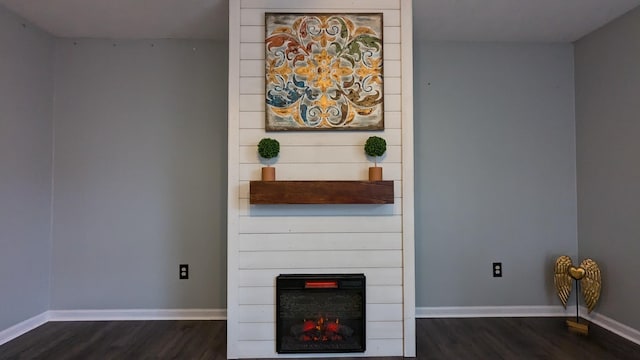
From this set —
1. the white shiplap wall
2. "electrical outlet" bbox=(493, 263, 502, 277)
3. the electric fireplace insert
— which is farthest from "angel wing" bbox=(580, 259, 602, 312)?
the electric fireplace insert

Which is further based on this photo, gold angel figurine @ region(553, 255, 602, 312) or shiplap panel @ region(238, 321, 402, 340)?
gold angel figurine @ region(553, 255, 602, 312)

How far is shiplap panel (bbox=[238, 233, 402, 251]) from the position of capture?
2488mm

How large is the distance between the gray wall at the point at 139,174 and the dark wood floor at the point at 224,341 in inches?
11.5

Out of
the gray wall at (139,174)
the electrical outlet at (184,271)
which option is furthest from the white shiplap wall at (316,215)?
the electrical outlet at (184,271)

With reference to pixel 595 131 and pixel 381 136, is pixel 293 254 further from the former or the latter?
pixel 595 131

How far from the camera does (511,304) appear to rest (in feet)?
10.6

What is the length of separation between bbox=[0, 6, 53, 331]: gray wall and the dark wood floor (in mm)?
326

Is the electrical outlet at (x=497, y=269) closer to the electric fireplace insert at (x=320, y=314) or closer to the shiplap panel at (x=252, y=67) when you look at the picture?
the electric fireplace insert at (x=320, y=314)

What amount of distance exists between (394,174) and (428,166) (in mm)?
908

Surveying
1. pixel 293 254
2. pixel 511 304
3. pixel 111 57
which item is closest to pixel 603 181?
pixel 511 304

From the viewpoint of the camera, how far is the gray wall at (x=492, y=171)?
3254mm

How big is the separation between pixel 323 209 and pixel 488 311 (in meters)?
1.88

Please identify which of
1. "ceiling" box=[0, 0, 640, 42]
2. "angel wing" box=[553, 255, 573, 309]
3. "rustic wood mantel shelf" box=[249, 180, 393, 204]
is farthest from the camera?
"angel wing" box=[553, 255, 573, 309]

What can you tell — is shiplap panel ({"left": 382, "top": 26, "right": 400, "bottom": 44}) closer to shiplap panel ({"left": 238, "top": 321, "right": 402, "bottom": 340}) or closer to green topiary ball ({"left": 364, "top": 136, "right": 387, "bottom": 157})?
green topiary ball ({"left": 364, "top": 136, "right": 387, "bottom": 157})
